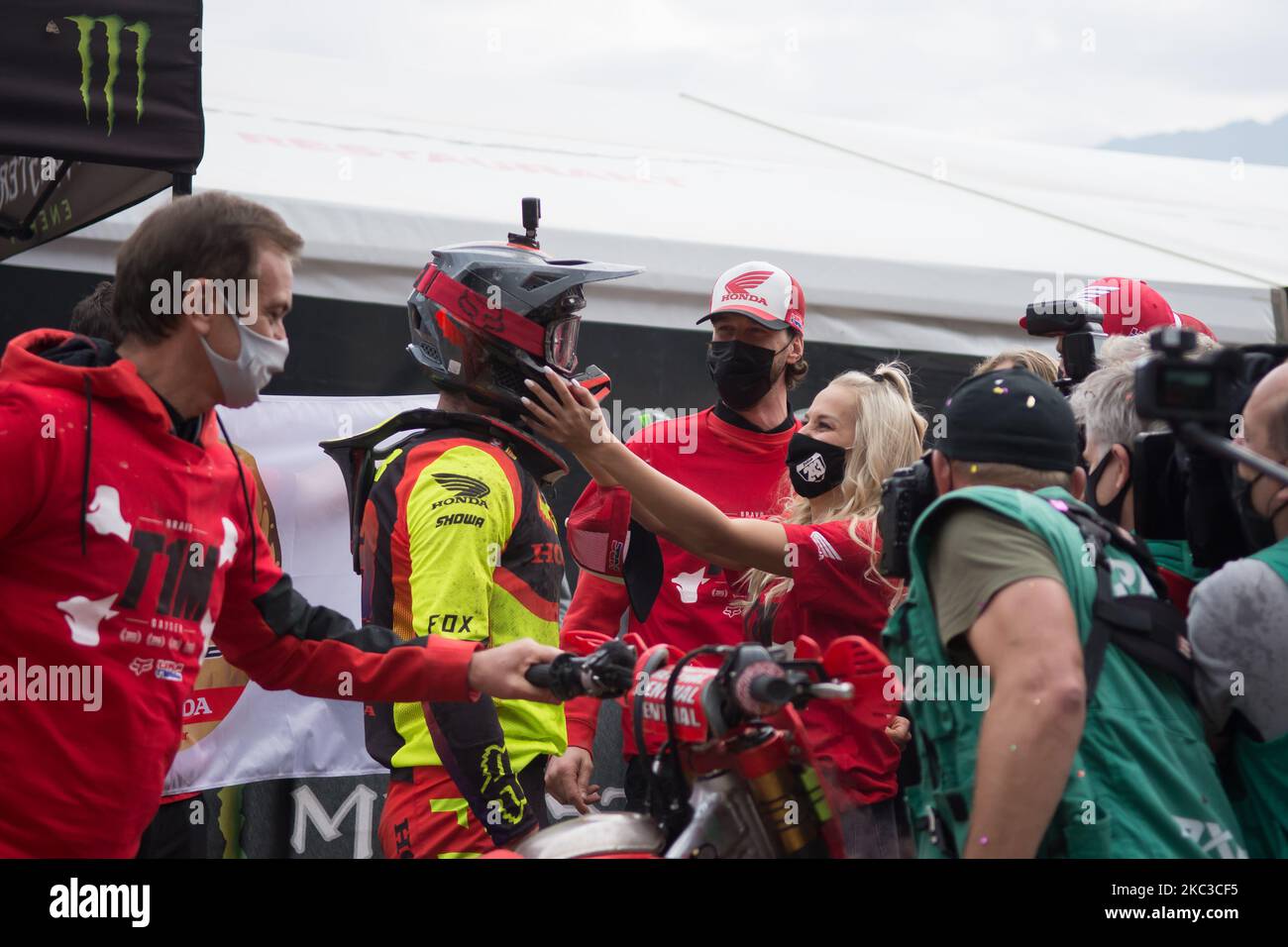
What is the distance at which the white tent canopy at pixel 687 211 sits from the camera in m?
5.51

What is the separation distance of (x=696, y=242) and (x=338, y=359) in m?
1.60

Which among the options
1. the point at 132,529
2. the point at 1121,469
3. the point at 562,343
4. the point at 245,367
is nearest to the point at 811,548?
the point at 1121,469

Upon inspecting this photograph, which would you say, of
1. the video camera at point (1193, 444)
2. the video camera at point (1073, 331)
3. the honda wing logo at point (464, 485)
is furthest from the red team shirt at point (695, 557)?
the video camera at point (1193, 444)

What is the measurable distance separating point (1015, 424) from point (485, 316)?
1.50 m

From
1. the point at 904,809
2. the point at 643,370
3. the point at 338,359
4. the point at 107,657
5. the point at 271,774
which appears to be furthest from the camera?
the point at 643,370

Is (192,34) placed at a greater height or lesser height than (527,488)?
greater

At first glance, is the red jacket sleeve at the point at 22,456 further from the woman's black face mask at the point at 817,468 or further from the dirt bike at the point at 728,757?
the woman's black face mask at the point at 817,468

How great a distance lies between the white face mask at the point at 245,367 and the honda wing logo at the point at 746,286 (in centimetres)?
188

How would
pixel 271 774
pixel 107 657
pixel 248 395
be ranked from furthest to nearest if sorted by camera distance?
pixel 271 774 < pixel 248 395 < pixel 107 657

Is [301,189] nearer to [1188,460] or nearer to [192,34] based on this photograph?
[192,34]

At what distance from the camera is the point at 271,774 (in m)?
4.55

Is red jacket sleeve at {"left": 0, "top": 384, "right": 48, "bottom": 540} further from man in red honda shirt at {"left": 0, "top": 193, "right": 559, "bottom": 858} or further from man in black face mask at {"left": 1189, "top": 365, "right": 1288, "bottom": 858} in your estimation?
man in black face mask at {"left": 1189, "top": 365, "right": 1288, "bottom": 858}

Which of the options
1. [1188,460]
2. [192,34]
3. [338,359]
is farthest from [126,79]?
[1188,460]

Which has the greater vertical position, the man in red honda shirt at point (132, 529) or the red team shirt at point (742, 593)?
the man in red honda shirt at point (132, 529)
